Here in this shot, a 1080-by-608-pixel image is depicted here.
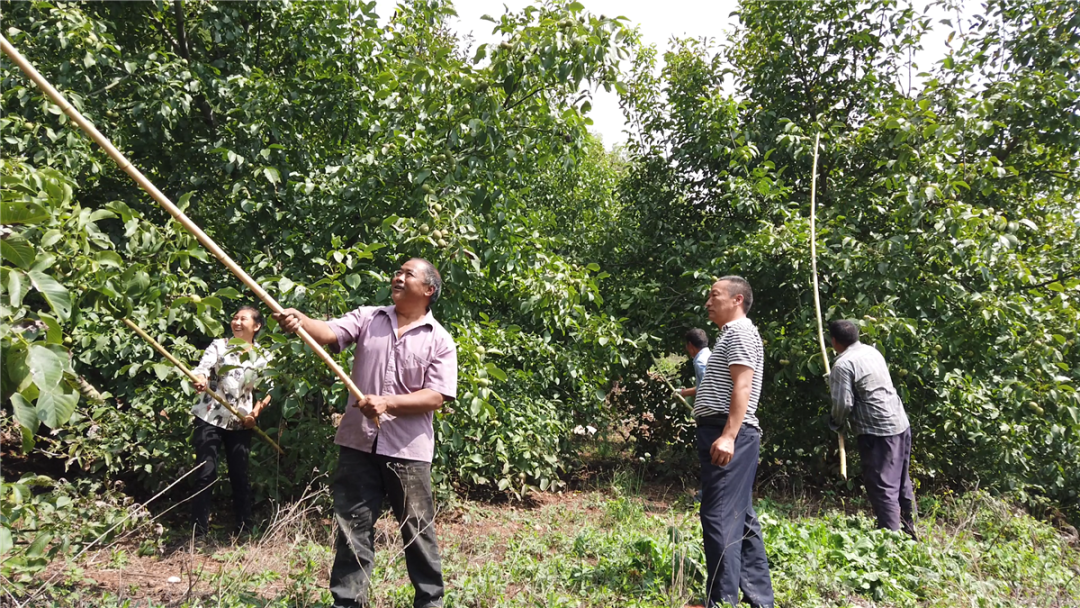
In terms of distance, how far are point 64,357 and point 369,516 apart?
5.34 feet

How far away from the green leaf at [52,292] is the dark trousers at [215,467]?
2.76m

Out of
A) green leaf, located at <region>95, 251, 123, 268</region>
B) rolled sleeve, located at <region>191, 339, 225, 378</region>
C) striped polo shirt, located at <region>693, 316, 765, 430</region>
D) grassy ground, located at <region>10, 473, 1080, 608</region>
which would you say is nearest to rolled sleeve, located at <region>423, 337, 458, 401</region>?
grassy ground, located at <region>10, 473, 1080, 608</region>

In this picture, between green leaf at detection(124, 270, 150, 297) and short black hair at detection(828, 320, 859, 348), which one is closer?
green leaf at detection(124, 270, 150, 297)

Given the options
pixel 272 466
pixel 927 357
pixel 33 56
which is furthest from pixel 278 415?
pixel 927 357

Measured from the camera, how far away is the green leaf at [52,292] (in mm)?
1854

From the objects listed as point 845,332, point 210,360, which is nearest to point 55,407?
point 210,360

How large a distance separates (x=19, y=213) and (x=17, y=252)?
14cm

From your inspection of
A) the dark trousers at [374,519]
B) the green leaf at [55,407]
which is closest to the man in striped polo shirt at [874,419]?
the dark trousers at [374,519]

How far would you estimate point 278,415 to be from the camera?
16.5 ft

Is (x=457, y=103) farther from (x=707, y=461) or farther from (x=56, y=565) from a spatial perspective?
(x=56, y=565)

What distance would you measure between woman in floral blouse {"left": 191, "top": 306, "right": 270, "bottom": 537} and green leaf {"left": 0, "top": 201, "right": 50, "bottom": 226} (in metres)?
2.50

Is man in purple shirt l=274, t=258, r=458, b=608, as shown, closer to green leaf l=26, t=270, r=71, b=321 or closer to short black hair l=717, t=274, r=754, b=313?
green leaf l=26, t=270, r=71, b=321

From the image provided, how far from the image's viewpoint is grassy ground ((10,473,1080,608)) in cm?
348

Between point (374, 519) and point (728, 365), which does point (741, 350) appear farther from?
point (374, 519)
